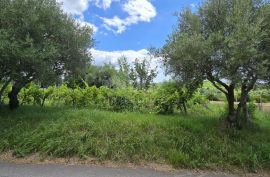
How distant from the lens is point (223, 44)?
9570mm

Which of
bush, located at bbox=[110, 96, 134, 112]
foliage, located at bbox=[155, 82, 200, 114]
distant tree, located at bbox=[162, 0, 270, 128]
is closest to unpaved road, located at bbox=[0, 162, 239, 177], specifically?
distant tree, located at bbox=[162, 0, 270, 128]

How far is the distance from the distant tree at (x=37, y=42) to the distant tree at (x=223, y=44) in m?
3.67

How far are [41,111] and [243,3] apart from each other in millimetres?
8000

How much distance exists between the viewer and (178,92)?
43.9 ft

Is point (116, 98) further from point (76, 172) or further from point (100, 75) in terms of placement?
point (100, 75)

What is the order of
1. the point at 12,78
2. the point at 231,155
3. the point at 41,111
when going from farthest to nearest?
1. the point at 41,111
2. the point at 12,78
3. the point at 231,155

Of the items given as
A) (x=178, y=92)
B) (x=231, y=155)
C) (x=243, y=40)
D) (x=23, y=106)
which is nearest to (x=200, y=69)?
(x=243, y=40)

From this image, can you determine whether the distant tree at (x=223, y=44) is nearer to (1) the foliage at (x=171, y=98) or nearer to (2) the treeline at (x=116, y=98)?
(1) the foliage at (x=171, y=98)

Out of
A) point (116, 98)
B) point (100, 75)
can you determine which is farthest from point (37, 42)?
point (100, 75)

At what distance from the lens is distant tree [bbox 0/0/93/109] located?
1066 cm

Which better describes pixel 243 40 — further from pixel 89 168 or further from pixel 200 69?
pixel 89 168

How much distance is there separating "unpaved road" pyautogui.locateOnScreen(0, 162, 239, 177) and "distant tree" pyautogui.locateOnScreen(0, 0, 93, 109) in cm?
347

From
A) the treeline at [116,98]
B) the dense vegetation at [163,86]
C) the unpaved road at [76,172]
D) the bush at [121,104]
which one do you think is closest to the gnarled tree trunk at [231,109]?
the dense vegetation at [163,86]

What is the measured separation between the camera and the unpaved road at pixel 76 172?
820 cm
